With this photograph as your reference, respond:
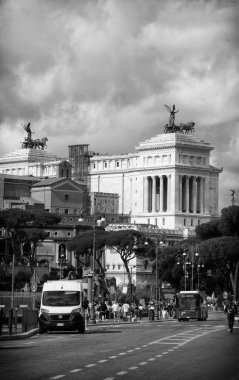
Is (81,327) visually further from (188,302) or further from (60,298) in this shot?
(188,302)

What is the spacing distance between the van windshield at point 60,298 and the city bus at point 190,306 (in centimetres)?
3526

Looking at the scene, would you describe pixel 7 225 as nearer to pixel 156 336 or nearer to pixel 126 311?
pixel 126 311

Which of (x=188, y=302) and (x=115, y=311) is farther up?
(x=188, y=302)

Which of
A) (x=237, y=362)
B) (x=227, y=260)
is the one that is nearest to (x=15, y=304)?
(x=237, y=362)

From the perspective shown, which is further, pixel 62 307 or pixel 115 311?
pixel 115 311

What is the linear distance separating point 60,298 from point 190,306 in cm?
3666

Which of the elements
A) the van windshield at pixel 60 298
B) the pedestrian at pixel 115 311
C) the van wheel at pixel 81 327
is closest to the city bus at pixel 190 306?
the pedestrian at pixel 115 311

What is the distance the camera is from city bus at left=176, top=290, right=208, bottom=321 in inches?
3573

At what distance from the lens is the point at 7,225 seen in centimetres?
17462

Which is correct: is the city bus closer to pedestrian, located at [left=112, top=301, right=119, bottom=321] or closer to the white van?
pedestrian, located at [left=112, top=301, right=119, bottom=321]

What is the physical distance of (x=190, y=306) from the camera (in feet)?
301

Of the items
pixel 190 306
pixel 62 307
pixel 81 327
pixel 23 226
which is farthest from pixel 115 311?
pixel 23 226

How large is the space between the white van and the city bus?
34419 millimetres

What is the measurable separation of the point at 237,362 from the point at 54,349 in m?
8.12
